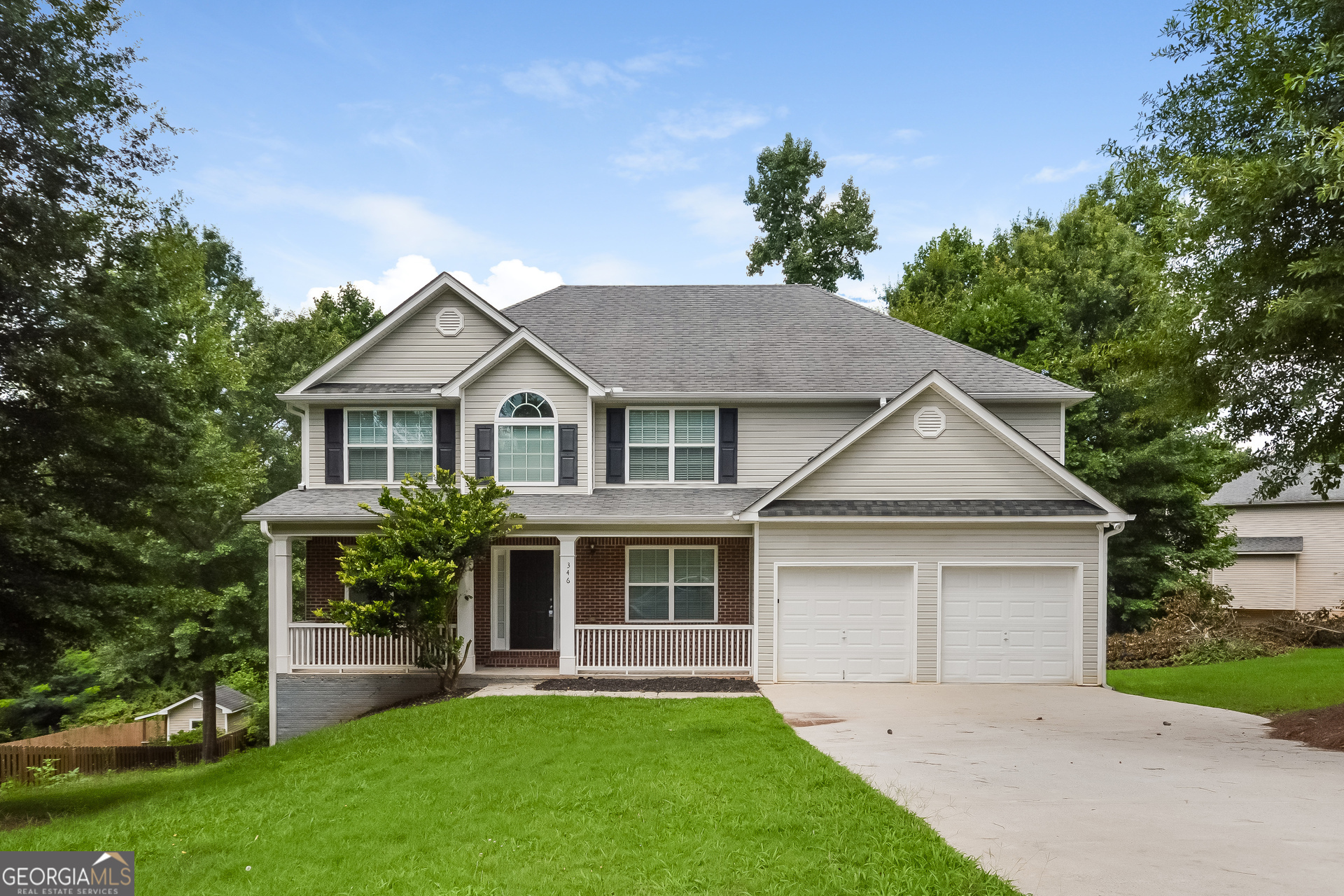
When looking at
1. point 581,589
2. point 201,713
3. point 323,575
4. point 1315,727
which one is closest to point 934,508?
point 1315,727

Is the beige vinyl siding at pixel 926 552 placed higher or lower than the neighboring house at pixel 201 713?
higher

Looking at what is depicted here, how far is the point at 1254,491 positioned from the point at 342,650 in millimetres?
28591

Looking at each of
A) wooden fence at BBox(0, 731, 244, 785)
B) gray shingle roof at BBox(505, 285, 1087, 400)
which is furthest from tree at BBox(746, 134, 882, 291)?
wooden fence at BBox(0, 731, 244, 785)

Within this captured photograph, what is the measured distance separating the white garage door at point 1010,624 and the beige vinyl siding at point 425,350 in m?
9.94

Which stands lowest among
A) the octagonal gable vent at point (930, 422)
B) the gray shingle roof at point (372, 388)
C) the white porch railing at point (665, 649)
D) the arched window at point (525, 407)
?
the white porch railing at point (665, 649)

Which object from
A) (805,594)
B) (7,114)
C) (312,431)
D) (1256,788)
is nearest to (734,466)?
(805,594)

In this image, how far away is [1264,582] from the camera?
27734mm

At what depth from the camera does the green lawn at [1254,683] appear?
13.8 meters

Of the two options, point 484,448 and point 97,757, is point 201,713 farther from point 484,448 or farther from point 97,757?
point 484,448

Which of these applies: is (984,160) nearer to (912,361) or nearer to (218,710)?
(912,361)

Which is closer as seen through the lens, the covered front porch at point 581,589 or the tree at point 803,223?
the covered front porch at point 581,589

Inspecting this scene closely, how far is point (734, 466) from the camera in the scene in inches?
629

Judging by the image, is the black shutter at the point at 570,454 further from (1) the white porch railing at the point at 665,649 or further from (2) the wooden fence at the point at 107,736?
(2) the wooden fence at the point at 107,736

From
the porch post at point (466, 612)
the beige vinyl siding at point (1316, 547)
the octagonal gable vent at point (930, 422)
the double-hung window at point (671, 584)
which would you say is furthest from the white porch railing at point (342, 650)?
the beige vinyl siding at point (1316, 547)
